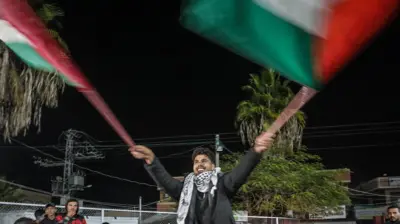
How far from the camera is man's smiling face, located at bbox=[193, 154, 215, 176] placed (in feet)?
12.5

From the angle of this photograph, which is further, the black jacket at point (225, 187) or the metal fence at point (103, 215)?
the metal fence at point (103, 215)

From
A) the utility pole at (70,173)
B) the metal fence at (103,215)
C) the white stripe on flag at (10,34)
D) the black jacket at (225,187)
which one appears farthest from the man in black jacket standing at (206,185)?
the utility pole at (70,173)

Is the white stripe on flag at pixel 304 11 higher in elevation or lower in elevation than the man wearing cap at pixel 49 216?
higher

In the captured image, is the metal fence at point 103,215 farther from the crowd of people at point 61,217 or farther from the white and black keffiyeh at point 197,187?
the white and black keffiyeh at point 197,187

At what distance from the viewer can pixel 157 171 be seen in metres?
3.76

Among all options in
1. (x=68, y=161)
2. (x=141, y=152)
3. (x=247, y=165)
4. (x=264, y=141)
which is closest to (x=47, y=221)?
(x=141, y=152)

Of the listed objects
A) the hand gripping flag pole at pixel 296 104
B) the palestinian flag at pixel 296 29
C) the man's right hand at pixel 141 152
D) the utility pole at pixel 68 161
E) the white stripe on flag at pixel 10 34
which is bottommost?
the man's right hand at pixel 141 152

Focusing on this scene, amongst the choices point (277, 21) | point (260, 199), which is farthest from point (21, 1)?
point (260, 199)

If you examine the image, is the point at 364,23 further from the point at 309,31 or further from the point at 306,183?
the point at 306,183

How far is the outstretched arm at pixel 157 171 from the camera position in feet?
12.0

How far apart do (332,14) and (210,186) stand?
5.20 ft

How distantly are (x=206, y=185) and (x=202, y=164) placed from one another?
198mm

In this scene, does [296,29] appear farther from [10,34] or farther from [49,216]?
[49,216]

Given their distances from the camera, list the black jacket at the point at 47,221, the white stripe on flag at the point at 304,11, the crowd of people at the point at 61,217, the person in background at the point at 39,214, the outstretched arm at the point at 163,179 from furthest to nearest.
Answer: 1. the person in background at the point at 39,214
2. the black jacket at the point at 47,221
3. the crowd of people at the point at 61,217
4. the outstretched arm at the point at 163,179
5. the white stripe on flag at the point at 304,11
